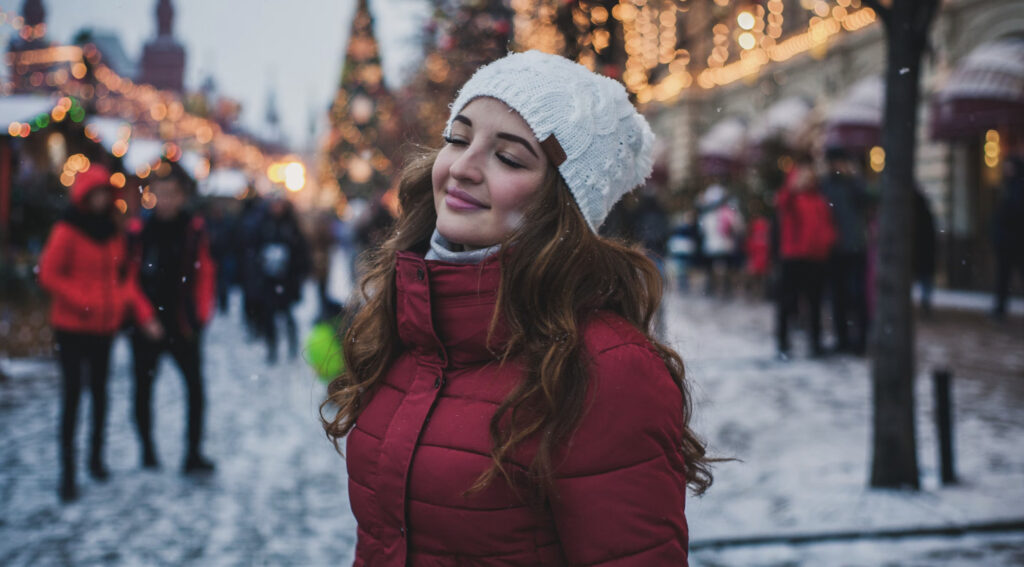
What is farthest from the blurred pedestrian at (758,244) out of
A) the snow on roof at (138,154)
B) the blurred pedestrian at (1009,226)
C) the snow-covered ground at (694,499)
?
the snow on roof at (138,154)

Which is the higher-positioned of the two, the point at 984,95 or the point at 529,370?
the point at 984,95

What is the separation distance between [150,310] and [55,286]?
0.64 meters

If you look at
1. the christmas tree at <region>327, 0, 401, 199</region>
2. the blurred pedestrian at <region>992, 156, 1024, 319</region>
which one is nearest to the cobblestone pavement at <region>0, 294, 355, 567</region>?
the blurred pedestrian at <region>992, 156, 1024, 319</region>

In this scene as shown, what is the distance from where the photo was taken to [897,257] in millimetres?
4742

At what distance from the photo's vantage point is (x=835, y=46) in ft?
70.3

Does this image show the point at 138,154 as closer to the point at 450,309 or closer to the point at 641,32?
the point at 641,32

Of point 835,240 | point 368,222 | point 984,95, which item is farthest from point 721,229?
point 368,222

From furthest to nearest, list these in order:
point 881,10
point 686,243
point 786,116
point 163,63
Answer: point 163,63
point 786,116
point 686,243
point 881,10

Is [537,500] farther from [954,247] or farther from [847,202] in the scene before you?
[954,247]

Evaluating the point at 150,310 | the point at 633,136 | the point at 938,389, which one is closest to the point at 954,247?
the point at 938,389

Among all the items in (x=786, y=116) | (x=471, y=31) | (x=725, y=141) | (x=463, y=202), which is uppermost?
(x=786, y=116)

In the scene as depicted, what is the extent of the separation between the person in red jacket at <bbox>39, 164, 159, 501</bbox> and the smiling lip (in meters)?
4.48

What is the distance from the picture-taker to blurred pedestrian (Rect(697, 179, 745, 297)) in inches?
637

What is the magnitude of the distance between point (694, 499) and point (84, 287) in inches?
160
